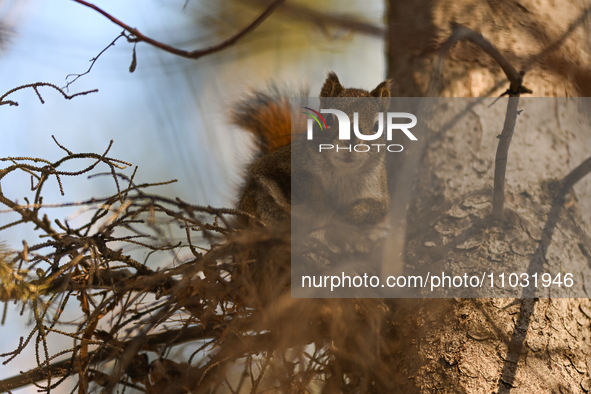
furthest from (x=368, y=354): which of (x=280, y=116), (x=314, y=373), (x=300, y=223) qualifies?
(x=280, y=116)

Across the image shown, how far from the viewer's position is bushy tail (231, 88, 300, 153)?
2055 mm

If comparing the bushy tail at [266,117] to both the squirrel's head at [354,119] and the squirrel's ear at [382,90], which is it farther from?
the squirrel's ear at [382,90]

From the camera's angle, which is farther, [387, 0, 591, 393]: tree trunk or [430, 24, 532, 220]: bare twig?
[387, 0, 591, 393]: tree trunk

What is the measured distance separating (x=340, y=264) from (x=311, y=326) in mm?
223

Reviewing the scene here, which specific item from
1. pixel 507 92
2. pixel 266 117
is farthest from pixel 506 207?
pixel 266 117

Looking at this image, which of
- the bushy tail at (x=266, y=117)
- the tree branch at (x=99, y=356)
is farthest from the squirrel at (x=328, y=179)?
the tree branch at (x=99, y=356)

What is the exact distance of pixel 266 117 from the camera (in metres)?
2.06

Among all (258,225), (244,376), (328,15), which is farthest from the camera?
(258,225)

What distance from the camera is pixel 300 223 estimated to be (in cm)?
146

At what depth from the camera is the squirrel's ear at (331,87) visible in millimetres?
1599

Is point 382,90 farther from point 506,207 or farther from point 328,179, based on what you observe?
point 506,207

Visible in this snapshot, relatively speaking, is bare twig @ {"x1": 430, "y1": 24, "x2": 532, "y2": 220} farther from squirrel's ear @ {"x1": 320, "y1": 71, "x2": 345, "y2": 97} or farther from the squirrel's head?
squirrel's ear @ {"x1": 320, "y1": 71, "x2": 345, "y2": 97}

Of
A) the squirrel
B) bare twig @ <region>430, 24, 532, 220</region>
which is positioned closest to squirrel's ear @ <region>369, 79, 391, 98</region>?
the squirrel

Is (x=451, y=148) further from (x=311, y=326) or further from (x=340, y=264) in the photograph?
(x=311, y=326)
